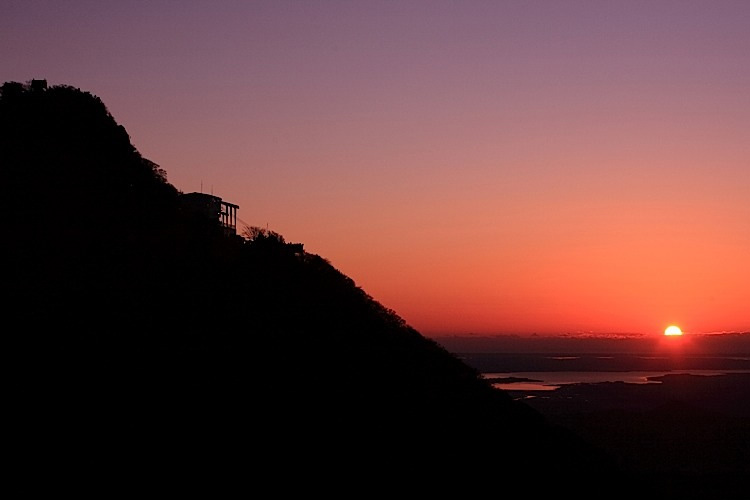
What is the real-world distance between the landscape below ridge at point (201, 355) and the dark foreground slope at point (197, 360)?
0.33 feet

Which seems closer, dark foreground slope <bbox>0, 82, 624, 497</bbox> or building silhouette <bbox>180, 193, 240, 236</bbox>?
dark foreground slope <bbox>0, 82, 624, 497</bbox>

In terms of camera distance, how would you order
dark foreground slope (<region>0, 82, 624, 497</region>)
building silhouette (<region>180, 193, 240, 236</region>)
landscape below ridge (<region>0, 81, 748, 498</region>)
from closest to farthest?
dark foreground slope (<region>0, 82, 624, 497</region>)
landscape below ridge (<region>0, 81, 748, 498</region>)
building silhouette (<region>180, 193, 240, 236</region>)

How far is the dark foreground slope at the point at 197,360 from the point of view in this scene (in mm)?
28906

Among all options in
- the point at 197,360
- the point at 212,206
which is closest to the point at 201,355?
the point at 197,360

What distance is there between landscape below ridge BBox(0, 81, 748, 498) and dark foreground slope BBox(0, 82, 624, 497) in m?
0.10

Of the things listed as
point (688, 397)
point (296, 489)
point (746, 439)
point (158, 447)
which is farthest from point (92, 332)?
point (688, 397)

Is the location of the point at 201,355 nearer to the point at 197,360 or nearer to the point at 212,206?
the point at 197,360

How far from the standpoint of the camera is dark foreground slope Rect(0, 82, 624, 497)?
28906 mm

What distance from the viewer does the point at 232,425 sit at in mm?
30719

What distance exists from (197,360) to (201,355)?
21.7 inches

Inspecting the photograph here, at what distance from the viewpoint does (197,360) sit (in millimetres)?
34688

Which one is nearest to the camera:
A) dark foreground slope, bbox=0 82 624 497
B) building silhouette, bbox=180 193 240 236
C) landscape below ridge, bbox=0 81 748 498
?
dark foreground slope, bbox=0 82 624 497

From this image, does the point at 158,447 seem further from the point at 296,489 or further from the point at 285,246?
the point at 285,246

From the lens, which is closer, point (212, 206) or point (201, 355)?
point (201, 355)
